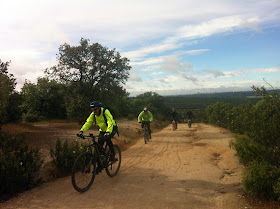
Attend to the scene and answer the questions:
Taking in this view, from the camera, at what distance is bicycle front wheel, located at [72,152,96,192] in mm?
5572

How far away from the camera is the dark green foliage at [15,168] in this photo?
18.1 feet

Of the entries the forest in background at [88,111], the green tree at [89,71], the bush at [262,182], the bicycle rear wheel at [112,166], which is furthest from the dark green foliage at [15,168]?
the green tree at [89,71]

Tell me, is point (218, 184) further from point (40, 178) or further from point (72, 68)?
point (72, 68)

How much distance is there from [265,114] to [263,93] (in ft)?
3.21

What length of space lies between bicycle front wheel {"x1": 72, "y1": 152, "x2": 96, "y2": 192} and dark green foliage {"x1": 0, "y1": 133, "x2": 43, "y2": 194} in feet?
4.76

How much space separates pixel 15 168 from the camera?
5672 millimetres

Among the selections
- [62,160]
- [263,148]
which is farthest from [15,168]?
[263,148]

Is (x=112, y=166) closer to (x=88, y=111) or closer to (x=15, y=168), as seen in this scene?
(x=15, y=168)

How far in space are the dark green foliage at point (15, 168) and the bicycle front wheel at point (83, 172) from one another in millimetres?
1451

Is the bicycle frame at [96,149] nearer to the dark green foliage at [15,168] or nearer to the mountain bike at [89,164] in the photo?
the mountain bike at [89,164]

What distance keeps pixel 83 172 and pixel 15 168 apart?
177 centimetres

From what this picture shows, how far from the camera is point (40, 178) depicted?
250 inches


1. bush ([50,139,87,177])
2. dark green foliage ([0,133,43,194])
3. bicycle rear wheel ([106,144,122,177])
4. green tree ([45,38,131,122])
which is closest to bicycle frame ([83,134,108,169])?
bicycle rear wheel ([106,144,122,177])

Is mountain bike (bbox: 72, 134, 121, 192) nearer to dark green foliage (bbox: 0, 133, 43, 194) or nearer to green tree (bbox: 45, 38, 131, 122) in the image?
dark green foliage (bbox: 0, 133, 43, 194)
